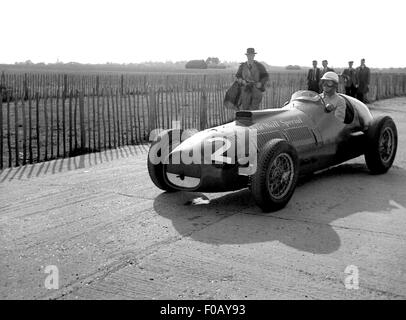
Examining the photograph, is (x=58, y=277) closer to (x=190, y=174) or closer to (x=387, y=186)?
(x=190, y=174)

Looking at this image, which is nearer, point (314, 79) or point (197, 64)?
point (314, 79)

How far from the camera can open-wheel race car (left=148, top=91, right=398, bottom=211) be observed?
5922 millimetres

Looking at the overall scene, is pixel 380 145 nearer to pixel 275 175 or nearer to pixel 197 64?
pixel 275 175

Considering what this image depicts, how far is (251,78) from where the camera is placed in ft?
38.8

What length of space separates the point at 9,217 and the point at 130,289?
2401mm

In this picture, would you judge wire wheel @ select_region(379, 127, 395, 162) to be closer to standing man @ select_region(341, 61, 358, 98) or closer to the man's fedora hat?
the man's fedora hat

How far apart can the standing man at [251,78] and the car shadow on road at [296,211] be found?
4.23 metres

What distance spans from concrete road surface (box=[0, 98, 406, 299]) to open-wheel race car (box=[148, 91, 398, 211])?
29 cm

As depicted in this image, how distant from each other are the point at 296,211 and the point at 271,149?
76 centimetres

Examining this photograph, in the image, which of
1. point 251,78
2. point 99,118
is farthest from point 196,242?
point 99,118

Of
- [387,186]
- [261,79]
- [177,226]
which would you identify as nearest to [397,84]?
[261,79]

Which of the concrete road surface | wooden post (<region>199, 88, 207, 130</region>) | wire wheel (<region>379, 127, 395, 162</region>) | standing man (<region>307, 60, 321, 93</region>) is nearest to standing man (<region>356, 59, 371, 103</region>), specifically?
standing man (<region>307, 60, 321, 93</region>)

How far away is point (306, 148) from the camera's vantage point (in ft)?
22.6
